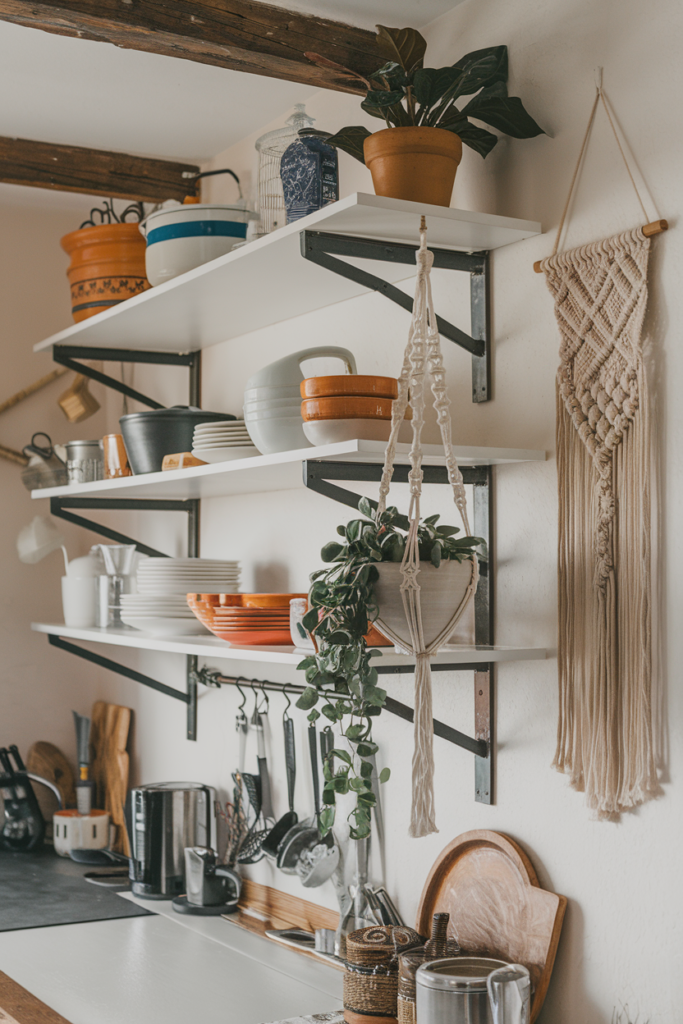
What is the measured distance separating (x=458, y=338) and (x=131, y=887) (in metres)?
1.46

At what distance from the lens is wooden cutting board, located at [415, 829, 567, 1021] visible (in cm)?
156

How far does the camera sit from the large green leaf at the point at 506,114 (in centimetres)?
165

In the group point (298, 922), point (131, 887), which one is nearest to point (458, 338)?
point (298, 922)

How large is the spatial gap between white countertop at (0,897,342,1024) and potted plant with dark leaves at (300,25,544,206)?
4.19 ft

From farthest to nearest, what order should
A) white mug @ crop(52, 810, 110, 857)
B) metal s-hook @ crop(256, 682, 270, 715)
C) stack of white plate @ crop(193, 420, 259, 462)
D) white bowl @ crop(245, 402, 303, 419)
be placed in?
1. white mug @ crop(52, 810, 110, 857)
2. metal s-hook @ crop(256, 682, 270, 715)
3. stack of white plate @ crop(193, 420, 259, 462)
4. white bowl @ crop(245, 402, 303, 419)

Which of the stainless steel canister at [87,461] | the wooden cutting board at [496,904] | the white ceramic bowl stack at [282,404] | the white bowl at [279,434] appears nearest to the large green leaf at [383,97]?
the white ceramic bowl stack at [282,404]

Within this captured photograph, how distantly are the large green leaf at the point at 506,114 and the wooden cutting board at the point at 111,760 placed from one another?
1.87m

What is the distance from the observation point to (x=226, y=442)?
1975 mm

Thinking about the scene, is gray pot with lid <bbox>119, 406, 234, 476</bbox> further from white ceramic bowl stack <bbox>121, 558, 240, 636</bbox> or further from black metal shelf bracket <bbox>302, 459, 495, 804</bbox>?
black metal shelf bracket <bbox>302, 459, 495, 804</bbox>

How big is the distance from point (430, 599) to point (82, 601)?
4.37 ft

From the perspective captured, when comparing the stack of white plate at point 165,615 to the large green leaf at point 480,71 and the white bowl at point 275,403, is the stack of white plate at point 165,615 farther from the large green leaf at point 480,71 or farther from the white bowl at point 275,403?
the large green leaf at point 480,71

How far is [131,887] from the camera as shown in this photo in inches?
96.7

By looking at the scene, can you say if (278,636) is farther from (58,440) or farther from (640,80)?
(58,440)

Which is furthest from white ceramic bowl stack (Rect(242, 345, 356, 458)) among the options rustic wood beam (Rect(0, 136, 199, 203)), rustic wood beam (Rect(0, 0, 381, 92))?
rustic wood beam (Rect(0, 136, 199, 203))
